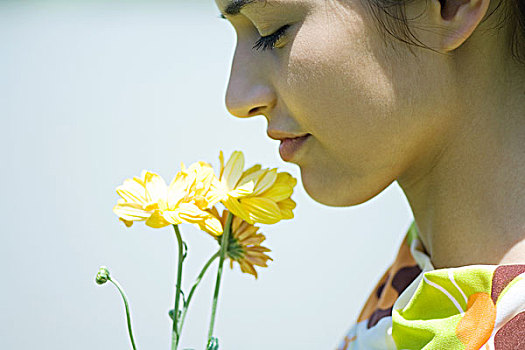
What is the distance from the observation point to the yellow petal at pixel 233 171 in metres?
0.59

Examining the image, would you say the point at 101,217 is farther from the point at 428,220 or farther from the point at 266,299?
the point at 428,220

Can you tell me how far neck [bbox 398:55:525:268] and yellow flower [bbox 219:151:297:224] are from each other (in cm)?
14

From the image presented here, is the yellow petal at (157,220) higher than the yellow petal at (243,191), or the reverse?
the yellow petal at (157,220)

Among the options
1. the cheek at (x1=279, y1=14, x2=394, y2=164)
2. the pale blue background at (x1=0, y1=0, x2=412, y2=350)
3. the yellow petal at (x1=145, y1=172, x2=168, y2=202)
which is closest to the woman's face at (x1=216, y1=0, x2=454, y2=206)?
the cheek at (x1=279, y1=14, x2=394, y2=164)

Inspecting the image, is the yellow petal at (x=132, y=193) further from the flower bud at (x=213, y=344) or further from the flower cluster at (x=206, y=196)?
the flower bud at (x=213, y=344)

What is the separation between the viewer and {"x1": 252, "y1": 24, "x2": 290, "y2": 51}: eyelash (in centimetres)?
61

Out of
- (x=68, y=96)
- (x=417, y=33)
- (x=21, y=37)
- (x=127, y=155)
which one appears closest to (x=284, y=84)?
(x=417, y=33)

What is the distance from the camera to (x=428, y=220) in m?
0.69

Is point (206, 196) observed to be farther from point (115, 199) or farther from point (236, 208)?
point (115, 199)

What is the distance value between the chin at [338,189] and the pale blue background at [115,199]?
1.14 m

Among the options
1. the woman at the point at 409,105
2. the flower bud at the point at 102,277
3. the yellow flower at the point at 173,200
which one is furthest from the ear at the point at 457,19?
the flower bud at the point at 102,277

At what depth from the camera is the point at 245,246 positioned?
0.59 metres

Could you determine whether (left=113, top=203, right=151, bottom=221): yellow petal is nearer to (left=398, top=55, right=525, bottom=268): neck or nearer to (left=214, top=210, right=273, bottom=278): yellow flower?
(left=214, top=210, right=273, bottom=278): yellow flower

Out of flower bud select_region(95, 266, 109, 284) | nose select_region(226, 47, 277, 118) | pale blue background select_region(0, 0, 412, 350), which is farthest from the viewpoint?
pale blue background select_region(0, 0, 412, 350)
